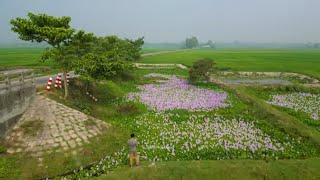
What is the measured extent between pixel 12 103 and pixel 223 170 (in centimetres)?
1332

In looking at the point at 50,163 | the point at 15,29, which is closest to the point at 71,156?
the point at 50,163

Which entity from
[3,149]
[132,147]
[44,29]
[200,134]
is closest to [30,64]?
[44,29]

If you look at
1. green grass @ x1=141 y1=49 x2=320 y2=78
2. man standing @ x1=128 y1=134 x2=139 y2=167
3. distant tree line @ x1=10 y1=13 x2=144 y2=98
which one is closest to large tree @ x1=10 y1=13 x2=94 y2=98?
distant tree line @ x1=10 y1=13 x2=144 y2=98

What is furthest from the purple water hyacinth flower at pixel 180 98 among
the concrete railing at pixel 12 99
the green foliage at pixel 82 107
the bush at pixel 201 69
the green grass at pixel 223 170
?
the concrete railing at pixel 12 99

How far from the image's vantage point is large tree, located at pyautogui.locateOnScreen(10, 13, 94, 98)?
66.8 ft

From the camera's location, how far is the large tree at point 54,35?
66.8ft

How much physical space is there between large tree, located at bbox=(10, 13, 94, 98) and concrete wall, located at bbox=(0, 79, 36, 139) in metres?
3.72

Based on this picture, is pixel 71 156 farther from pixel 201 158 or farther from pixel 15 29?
pixel 15 29

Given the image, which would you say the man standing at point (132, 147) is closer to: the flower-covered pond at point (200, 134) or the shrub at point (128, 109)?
the flower-covered pond at point (200, 134)

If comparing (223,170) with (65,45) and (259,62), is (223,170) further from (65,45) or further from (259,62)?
(259,62)

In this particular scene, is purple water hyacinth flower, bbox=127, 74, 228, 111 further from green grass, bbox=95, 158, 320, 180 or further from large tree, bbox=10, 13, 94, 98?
green grass, bbox=95, 158, 320, 180

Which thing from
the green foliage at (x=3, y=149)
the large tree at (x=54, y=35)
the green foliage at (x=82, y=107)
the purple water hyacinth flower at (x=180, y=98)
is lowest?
the purple water hyacinth flower at (x=180, y=98)

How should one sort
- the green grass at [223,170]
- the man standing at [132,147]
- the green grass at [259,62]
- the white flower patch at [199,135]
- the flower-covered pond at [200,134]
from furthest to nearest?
the green grass at [259,62], the white flower patch at [199,135], the flower-covered pond at [200,134], the man standing at [132,147], the green grass at [223,170]

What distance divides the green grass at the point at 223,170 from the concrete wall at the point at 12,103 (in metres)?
7.41
